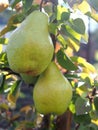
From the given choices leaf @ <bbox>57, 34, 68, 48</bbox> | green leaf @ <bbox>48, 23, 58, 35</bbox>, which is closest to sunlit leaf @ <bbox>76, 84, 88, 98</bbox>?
leaf @ <bbox>57, 34, 68, 48</bbox>

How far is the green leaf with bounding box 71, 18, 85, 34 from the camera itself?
77 centimetres

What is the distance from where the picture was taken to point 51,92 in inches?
29.7

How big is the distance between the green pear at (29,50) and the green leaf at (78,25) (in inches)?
2.8

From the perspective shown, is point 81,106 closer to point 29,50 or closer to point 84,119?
point 84,119

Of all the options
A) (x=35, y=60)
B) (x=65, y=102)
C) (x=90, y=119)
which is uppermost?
(x=35, y=60)

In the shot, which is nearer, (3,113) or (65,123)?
(65,123)

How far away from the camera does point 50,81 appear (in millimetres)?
776

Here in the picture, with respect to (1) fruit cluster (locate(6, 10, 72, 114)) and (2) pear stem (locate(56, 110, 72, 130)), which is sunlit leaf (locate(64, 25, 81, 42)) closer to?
(1) fruit cluster (locate(6, 10, 72, 114))

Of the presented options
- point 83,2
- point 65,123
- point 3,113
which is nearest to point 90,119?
point 65,123

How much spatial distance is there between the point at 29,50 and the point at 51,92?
11 centimetres

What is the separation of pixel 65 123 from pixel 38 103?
1.09 ft

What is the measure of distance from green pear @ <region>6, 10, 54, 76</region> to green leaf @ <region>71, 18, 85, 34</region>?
0.07 m

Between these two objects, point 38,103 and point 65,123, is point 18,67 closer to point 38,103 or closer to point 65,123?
point 38,103

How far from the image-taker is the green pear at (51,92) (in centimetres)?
76
